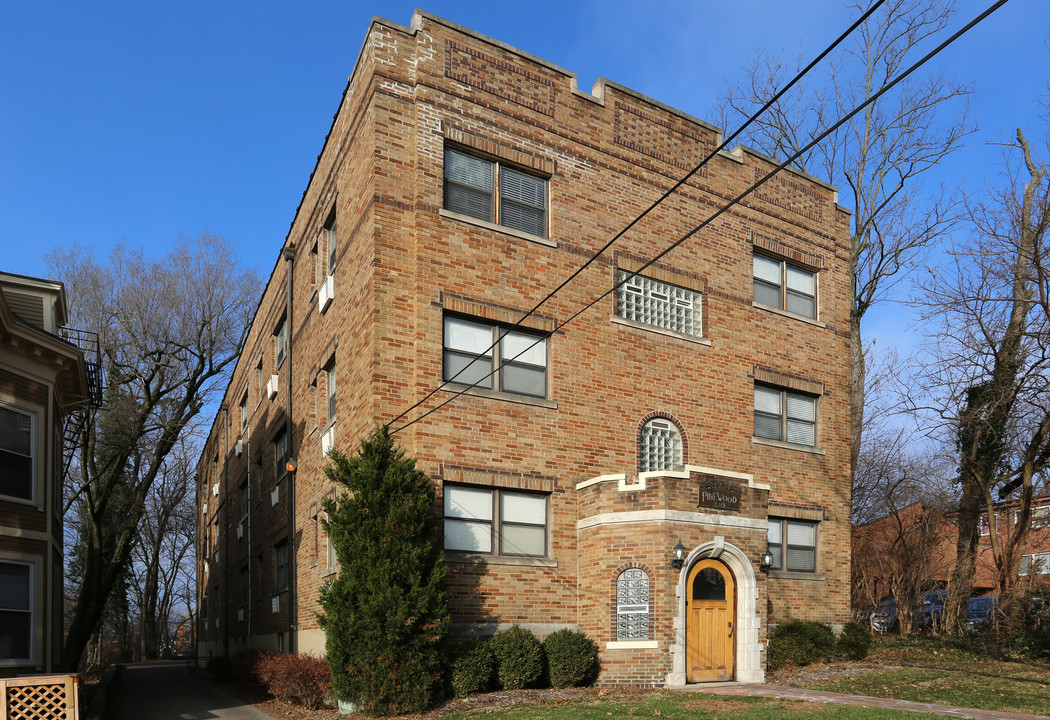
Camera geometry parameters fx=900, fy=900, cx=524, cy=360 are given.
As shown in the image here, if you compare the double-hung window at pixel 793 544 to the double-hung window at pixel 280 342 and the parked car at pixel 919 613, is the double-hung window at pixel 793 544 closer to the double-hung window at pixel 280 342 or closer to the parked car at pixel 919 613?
the parked car at pixel 919 613

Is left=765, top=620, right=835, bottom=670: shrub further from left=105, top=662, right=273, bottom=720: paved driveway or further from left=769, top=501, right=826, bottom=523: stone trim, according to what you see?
left=105, top=662, right=273, bottom=720: paved driveway

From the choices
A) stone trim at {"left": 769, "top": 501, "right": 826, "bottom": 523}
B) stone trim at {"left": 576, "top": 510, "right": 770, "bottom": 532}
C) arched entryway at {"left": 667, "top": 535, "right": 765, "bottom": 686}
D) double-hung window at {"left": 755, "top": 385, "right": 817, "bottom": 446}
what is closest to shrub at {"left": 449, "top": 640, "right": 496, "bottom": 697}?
stone trim at {"left": 576, "top": 510, "right": 770, "bottom": 532}

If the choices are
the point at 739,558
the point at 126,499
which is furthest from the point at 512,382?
the point at 126,499

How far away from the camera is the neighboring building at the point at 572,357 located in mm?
16719

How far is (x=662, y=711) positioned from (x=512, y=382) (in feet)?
23.3

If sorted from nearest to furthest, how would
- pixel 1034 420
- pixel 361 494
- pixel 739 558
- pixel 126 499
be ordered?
pixel 361 494 → pixel 739 558 → pixel 1034 420 → pixel 126 499

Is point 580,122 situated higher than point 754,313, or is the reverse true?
point 580,122

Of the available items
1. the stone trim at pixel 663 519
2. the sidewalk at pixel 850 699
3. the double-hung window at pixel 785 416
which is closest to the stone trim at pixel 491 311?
the stone trim at pixel 663 519

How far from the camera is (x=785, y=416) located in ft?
72.5

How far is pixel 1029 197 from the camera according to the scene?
24.1 metres

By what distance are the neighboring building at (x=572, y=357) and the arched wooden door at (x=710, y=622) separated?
55mm

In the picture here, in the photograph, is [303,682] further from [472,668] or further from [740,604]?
[740,604]

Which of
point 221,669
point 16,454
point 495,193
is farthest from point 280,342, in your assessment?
point 16,454

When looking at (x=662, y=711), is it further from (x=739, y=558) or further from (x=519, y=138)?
(x=519, y=138)
